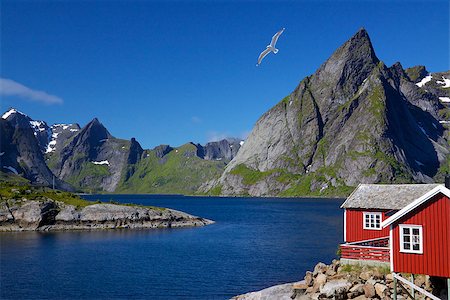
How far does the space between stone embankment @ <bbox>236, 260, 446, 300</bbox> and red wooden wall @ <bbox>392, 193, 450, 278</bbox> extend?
163 inches

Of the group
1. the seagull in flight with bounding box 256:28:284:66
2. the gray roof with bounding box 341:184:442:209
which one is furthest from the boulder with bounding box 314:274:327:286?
the seagull in flight with bounding box 256:28:284:66

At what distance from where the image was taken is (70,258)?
224 ft

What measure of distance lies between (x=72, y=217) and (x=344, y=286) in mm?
88868

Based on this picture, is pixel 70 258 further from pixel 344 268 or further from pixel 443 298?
pixel 443 298

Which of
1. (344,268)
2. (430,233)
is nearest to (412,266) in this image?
(430,233)

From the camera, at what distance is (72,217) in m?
109

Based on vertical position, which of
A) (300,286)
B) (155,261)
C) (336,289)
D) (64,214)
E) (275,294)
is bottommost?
(155,261)

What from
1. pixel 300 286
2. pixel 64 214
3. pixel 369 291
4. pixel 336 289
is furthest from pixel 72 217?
pixel 369 291

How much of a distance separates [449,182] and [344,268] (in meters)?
13.9

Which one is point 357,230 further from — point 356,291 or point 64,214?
point 64,214

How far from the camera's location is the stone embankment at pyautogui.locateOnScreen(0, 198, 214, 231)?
343 ft

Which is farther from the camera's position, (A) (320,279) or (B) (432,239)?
(A) (320,279)

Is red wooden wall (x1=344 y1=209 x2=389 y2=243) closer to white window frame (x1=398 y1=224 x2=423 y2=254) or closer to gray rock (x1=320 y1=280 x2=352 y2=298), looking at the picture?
gray rock (x1=320 y1=280 x2=352 y2=298)

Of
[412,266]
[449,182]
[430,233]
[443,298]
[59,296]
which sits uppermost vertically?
[449,182]
